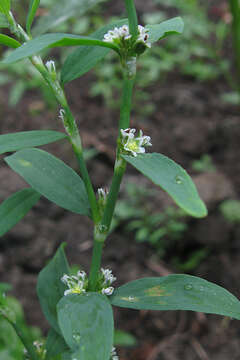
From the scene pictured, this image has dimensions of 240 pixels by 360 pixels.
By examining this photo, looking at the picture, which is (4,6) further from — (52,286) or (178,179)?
(52,286)

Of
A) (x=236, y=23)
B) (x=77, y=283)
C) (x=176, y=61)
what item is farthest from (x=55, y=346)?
(x=176, y=61)

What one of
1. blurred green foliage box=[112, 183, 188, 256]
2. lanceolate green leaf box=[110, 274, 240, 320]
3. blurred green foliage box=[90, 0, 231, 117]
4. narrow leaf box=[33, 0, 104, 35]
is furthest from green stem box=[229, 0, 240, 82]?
lanceolate green leaf box=[110, 274, 240, 320]

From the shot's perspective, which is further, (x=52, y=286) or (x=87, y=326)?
(x=52, y=286)

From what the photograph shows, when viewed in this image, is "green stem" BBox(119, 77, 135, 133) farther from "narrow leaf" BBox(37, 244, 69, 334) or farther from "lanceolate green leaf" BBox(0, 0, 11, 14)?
"narrow leaf" BBox(37, 244, 69, 334)

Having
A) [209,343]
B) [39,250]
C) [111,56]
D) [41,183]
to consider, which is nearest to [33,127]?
[111,56]

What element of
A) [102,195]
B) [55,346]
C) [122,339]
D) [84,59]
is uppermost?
[84,59]

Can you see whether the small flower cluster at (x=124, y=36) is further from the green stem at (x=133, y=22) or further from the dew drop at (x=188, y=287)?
the dew drop at (x=188, y=287)

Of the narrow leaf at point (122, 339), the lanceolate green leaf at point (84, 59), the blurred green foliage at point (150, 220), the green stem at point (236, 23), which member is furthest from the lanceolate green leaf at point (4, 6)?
the green stem at point (236, 23)
